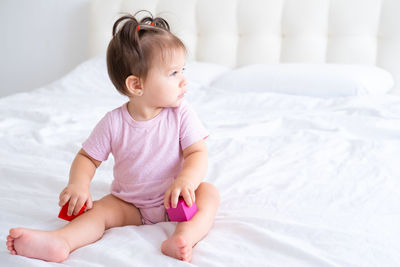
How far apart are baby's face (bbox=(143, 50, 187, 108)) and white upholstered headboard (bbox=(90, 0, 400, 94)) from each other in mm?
1575

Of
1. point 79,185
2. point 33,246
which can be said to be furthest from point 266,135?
point 33,246

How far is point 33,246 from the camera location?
69cm

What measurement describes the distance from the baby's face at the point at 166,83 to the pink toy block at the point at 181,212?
0.22 meters

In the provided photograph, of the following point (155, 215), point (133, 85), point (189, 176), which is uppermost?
point (133, 85)

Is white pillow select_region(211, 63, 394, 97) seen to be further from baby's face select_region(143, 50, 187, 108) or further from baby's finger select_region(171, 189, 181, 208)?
baby's finger select_region(171, 189, 181, 208)

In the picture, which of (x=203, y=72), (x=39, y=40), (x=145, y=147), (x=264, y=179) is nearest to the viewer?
(x=145, y=147)

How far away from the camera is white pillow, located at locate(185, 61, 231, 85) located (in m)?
2.22

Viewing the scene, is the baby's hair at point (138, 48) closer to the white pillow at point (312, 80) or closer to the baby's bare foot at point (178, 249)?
the baby's bare foot at point (178, 249)

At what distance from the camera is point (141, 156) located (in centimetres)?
90

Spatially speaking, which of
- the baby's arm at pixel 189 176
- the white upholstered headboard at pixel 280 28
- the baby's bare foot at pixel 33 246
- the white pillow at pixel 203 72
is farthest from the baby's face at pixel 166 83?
the white upholstered headboard at pixel 280 28

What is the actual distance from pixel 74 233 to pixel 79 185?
0.11 meters

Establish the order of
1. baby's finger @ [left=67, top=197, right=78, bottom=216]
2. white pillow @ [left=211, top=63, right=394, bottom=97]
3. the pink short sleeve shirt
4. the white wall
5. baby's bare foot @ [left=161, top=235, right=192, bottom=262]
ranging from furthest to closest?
1. the white wall
2. white pillow @ [left=211, top=63, right=394, bottom=97]
3. the pink short sleeve shirt
4. baby's finger @ [left=67, top=197, right=78, bottom=216]
5. baby's bare foot @ [left=161, top=235, right=192, bottom=262]

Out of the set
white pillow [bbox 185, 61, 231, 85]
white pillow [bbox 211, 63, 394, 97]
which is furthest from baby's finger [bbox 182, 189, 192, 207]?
white pillow [bbox 185, 61, 231, 85]

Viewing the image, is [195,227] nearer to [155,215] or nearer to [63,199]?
[155,215]
